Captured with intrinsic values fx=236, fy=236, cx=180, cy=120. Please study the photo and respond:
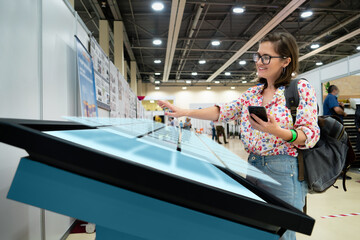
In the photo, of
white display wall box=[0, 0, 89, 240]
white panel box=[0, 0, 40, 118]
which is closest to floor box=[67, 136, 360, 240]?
white display wall box=[0, 0, 89, 240]

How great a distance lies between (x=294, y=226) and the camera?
45 centimetres

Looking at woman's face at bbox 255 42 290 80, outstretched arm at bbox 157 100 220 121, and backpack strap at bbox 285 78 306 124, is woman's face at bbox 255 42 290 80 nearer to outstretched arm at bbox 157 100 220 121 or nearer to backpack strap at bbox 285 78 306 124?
backpack strap at bbox 285 78 306 124

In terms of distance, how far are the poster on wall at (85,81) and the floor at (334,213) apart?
3.97 ft

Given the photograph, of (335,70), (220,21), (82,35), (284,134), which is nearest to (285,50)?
(284,134)

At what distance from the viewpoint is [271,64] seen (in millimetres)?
1230

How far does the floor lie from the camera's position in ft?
7.93

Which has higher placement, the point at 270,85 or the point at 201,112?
the point at 270,85

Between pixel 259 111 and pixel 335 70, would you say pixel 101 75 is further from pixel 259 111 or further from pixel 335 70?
pixel 335 70

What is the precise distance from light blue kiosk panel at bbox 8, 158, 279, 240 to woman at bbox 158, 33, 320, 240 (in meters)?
0.62

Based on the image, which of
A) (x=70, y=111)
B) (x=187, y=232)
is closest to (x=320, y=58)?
(x=70, y=111)

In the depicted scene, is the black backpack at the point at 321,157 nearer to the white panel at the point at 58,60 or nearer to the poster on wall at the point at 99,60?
the white panel at the point at 58,60

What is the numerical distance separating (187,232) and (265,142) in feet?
2.74

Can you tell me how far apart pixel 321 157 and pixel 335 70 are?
20.1 ft

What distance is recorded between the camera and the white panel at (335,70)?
5.85 meters
